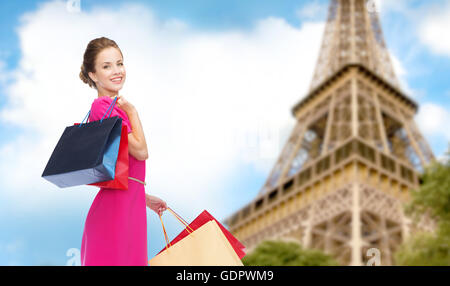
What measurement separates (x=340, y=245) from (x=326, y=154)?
5358 millimetres

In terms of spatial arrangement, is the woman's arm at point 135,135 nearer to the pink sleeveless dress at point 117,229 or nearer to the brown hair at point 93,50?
the pink sleeveless dress at point 117,229

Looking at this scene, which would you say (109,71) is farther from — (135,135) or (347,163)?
(347,163)

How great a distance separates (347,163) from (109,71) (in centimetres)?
2015

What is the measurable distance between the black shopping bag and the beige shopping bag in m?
0.47

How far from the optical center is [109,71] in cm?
216

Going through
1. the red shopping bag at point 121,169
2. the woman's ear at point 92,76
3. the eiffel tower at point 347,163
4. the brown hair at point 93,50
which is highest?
the eiffel tower at point 347,163

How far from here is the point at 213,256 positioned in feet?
6.29

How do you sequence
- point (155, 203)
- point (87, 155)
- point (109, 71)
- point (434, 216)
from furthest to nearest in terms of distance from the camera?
point (434, 216) → point (155, 203) → point (109, 71) → point (87, 155)

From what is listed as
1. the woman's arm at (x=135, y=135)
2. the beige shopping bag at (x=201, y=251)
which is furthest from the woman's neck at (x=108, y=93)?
the beige shopping bag at (x=201, y=251)

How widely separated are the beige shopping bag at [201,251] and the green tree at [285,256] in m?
13.3

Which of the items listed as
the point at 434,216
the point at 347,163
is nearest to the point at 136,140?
the point at 434,216

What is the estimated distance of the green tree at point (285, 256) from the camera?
15.1 meters

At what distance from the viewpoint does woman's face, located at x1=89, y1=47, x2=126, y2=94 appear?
2164 mm
